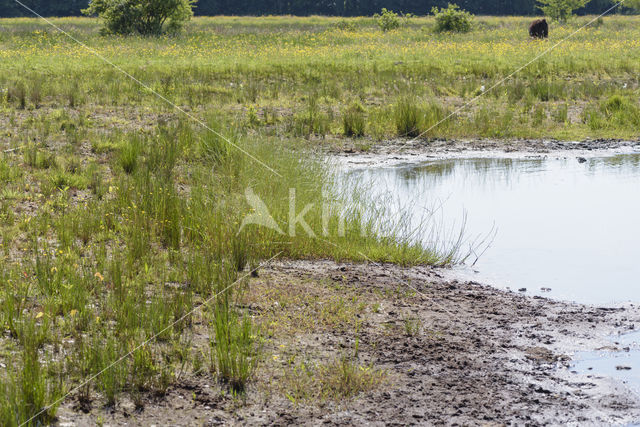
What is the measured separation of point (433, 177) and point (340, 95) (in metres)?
6.12

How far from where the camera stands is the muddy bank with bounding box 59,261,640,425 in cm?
417

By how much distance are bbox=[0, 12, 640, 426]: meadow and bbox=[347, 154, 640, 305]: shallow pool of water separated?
73cm

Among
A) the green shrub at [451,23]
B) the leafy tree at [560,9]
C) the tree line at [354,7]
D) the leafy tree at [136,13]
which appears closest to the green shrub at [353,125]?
the leafy tree at [136,13]

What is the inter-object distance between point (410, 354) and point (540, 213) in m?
4.52

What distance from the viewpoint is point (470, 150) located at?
12812 millimetres

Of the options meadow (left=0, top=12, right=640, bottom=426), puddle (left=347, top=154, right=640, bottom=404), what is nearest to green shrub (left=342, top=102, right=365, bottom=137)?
meadow (left=0, top=12, right=640, bottom=426)

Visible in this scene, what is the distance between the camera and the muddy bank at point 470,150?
12.2 meters

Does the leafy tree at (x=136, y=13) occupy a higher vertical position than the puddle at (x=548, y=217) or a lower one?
higher

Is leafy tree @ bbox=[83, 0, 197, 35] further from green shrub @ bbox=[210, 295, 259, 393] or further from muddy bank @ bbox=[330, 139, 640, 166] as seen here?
green shrub @ bbox=[210, 295, 259, 393]

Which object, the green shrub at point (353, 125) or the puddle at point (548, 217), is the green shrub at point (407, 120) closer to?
the green shrub at point (353, 125)

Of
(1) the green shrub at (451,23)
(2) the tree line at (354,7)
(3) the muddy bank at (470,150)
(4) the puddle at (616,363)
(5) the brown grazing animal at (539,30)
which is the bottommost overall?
(4) the puddle at (616,363)

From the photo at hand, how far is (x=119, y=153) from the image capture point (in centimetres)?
1042

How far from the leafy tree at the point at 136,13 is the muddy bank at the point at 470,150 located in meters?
21.5

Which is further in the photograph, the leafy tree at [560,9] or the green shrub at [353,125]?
the leafy tree at [560,9]
